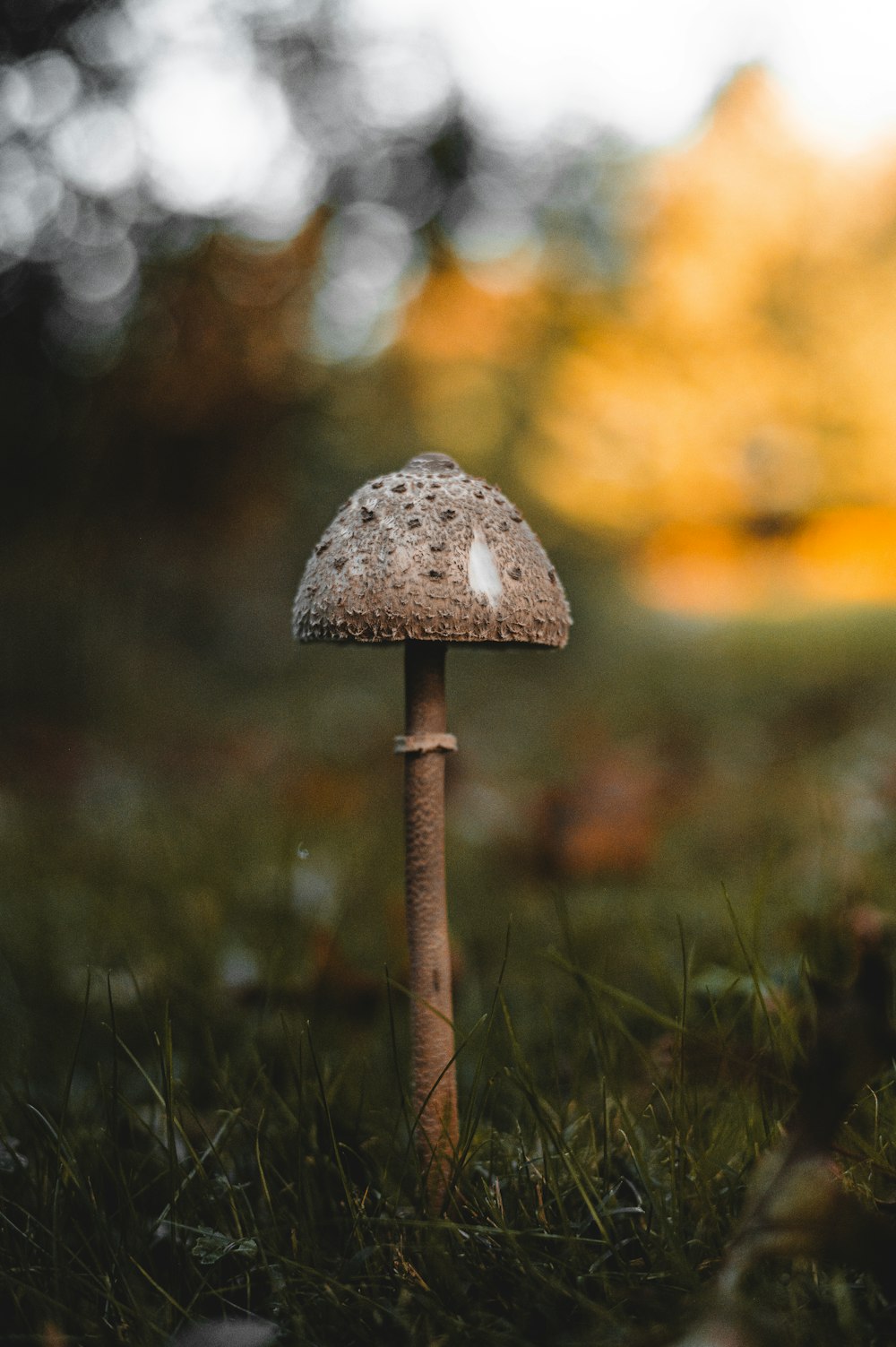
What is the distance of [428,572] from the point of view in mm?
1518

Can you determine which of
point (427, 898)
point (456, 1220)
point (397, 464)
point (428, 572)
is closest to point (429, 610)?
point (428, 572)

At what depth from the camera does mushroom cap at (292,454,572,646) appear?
1.51 m

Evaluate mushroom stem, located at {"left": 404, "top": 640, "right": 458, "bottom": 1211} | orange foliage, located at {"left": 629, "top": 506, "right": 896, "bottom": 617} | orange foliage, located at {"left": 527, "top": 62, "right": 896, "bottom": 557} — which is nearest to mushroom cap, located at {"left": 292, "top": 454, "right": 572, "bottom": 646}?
mushroom stem, located at {"left": 404, "top": 640, "right": 458, "bottom": 1211}

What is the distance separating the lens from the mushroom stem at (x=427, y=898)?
1642 mm

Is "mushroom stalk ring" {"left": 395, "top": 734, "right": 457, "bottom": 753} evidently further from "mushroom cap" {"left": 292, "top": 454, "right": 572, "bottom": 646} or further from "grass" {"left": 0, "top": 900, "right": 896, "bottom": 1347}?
"grass" {"left": 0, "top": 900, "right": 896, "bottom": 1347}

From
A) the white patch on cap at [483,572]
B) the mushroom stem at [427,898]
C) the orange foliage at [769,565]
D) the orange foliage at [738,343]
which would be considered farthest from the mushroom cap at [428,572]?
the orange foliage at [769,565]

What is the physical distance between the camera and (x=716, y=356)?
1538 cm

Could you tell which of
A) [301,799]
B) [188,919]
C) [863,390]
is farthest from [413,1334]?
[863,390]

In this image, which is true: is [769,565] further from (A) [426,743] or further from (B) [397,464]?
(A) [426,743]

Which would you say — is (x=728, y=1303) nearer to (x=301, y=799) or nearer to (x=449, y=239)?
(x=301, y=799)

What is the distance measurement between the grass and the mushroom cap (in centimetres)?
60

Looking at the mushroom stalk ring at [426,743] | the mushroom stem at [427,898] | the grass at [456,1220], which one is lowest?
the grass at [456,1220]

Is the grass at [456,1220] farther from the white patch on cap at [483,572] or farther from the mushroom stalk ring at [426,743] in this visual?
the white patch on cap at [483,572]

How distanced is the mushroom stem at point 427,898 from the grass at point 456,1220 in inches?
4.7
